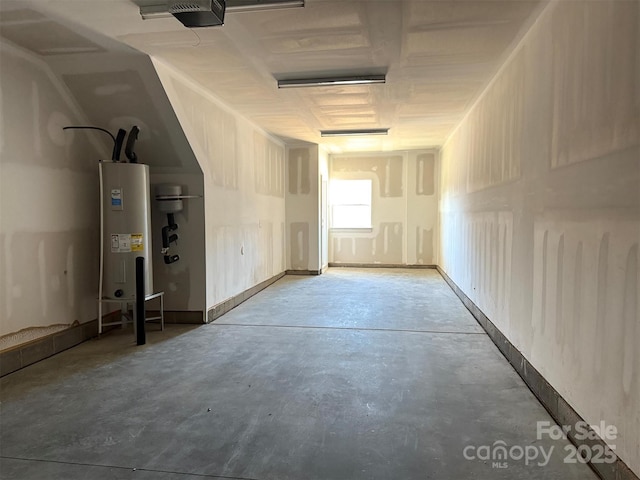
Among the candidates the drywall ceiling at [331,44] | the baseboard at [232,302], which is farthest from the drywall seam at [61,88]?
the baseboard at [232,302]

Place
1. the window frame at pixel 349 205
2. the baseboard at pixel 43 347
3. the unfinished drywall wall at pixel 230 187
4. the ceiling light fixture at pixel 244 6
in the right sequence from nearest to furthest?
the ceiling light fixture at pixel 244 6 < the baseboard at pixel 43 347 < the unfinished drywall wall at pixel 230 187 < the window frame at pixel 349 205

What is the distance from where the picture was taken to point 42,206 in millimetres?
3625

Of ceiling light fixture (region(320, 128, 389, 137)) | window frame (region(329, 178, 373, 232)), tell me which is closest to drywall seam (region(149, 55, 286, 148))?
ceiling light fixture (region(320, 128, 389, 137))

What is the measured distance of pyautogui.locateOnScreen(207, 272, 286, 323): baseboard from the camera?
493 cm

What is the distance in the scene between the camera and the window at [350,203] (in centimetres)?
966

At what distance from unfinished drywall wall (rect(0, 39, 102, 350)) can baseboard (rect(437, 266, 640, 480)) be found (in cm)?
405

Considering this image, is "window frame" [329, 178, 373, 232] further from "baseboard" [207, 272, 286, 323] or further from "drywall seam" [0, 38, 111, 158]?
"drywall seam" [0, 38, 111, 158]

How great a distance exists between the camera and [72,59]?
3.53 m

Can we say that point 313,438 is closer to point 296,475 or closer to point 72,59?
point 296,475

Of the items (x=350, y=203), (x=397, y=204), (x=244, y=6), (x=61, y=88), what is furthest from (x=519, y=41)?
(x=350, y=203)

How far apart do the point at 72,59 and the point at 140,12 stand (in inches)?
48.2

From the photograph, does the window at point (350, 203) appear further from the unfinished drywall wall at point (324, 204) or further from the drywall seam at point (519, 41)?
the drywall seam at point (519, 41)

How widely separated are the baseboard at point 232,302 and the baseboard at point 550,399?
3114 mm

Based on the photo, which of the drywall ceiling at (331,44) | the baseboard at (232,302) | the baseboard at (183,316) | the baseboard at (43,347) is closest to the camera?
the drywall ceiling at (331,44)
